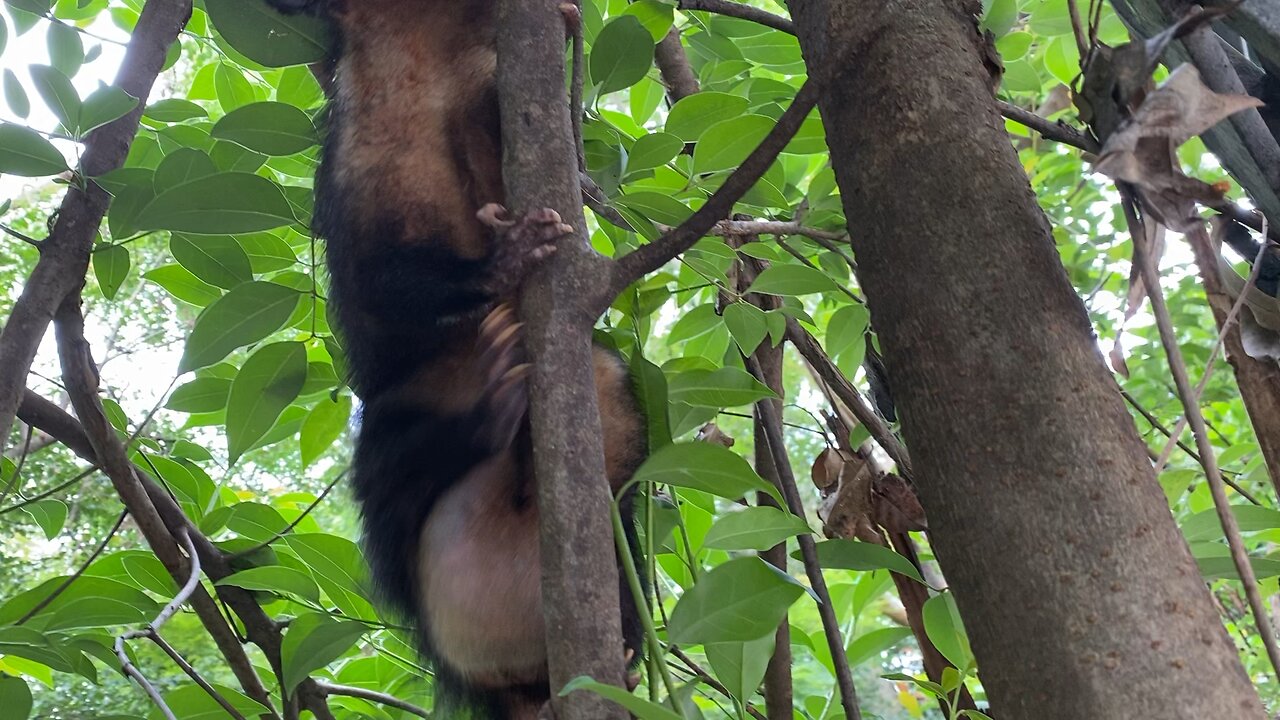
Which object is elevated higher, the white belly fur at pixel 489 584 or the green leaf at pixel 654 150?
the green leaf at pixel 654 150

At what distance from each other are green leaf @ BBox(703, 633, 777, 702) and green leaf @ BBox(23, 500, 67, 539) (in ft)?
3.57

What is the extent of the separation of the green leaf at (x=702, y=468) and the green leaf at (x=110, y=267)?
0.86 meters

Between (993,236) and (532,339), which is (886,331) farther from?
(532,339)

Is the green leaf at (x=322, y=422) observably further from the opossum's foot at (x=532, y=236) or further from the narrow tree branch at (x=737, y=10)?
the narrow tree branch at (x=737, y=10)

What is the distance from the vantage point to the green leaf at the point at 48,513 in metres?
1.59

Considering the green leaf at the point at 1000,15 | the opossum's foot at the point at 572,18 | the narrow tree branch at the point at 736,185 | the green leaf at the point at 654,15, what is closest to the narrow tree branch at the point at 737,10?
the green leaf at the point at 654,15

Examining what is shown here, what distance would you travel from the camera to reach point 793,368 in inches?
232

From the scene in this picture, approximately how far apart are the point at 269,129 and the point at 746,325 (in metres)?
0.69

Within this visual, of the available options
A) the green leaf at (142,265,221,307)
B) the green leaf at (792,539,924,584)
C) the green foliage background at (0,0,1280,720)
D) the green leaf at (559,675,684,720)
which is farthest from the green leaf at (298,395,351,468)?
the green leaf at (559,675,684,720)

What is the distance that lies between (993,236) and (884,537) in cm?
76

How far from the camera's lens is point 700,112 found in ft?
4.90

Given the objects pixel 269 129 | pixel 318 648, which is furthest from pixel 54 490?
pixel 269 129

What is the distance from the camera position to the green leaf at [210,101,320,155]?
1.31 meters

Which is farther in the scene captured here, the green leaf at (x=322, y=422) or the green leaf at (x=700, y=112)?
the green leaf at (x=322, y=422)
